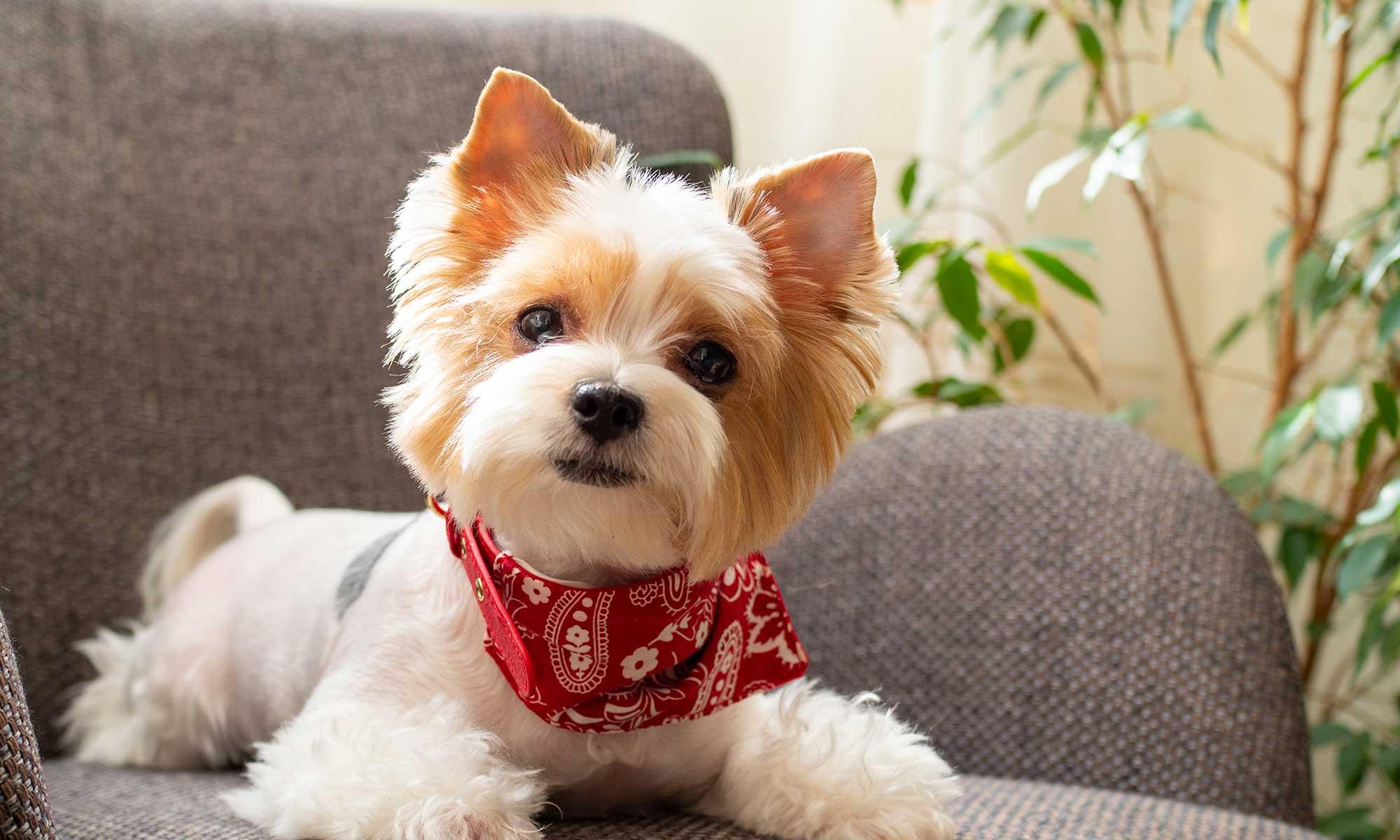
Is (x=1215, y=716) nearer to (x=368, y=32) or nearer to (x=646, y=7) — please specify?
(x=368, y=32)

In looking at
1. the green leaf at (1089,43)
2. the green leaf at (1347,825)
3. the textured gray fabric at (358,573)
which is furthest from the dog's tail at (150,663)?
the green leaf at (1347,825)

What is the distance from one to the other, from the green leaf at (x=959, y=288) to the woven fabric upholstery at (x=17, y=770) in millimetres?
1254

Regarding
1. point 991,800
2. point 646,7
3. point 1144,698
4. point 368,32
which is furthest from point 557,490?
point 646,7

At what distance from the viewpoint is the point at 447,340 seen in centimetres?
108

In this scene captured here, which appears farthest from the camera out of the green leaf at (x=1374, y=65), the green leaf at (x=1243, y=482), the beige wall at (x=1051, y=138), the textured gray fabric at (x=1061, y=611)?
the beige wall at (x=1051, y=138)

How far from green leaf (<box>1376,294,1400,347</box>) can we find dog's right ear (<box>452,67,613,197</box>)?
1.15m

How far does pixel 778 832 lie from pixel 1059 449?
0.71 metres

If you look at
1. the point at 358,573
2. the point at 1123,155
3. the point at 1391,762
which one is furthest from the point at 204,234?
the point at 1391,762

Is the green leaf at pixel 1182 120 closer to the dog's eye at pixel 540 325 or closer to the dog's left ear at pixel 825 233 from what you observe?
the dog's left ear at pixel 825 233

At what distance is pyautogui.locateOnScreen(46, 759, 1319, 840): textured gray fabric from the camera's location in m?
1.05

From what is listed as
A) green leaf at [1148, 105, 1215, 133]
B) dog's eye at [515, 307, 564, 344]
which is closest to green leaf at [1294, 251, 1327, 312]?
green leaf at [1148, 105, 1215, 133]

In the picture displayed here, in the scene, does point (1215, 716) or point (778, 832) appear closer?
point (778, 832)

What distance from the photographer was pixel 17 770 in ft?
2.40

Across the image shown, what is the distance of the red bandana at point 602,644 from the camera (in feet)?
3.46
